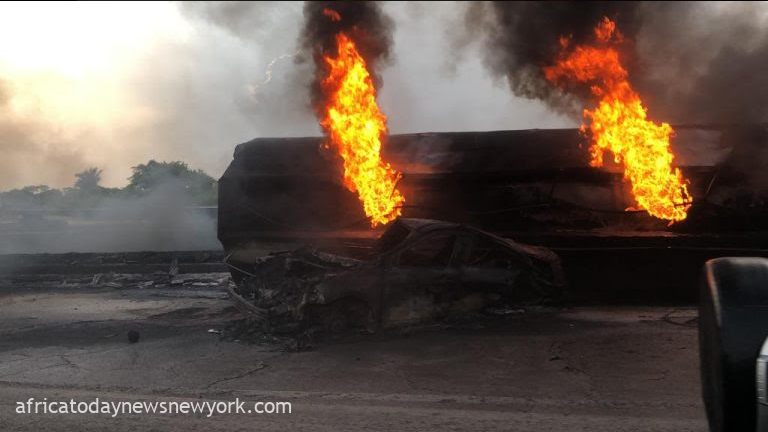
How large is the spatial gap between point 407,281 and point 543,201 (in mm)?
4893

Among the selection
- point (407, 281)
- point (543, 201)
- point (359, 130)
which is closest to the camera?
point (407, 281)

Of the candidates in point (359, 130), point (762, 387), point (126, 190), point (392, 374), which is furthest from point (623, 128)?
point (126, 190)

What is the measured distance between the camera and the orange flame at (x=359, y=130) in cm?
1236

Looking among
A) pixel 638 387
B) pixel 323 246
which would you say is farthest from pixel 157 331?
pixel 638 387

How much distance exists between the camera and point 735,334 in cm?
261

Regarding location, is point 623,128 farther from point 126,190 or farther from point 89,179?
point 89,179

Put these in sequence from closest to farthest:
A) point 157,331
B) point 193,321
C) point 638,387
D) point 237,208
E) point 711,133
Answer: point 638,387 → point 157,331 → point 193,321 → point 711,133 → point 237,208

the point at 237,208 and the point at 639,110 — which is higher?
the point at 639,110

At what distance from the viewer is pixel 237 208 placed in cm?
1291

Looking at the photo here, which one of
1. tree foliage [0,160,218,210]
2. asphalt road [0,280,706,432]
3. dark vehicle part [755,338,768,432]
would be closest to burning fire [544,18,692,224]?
asphalt road [0,280,706,432]

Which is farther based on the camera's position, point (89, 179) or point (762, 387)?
point (89, 179)

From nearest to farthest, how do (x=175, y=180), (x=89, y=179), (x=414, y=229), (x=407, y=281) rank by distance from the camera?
1. (x=407, y=281)
2. (x=414, y=229)
3. (x=175, y=180)
4. (x=89, y=179)

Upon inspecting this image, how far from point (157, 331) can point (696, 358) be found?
22.0 feet

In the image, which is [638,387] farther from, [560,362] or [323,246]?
[323,246]
